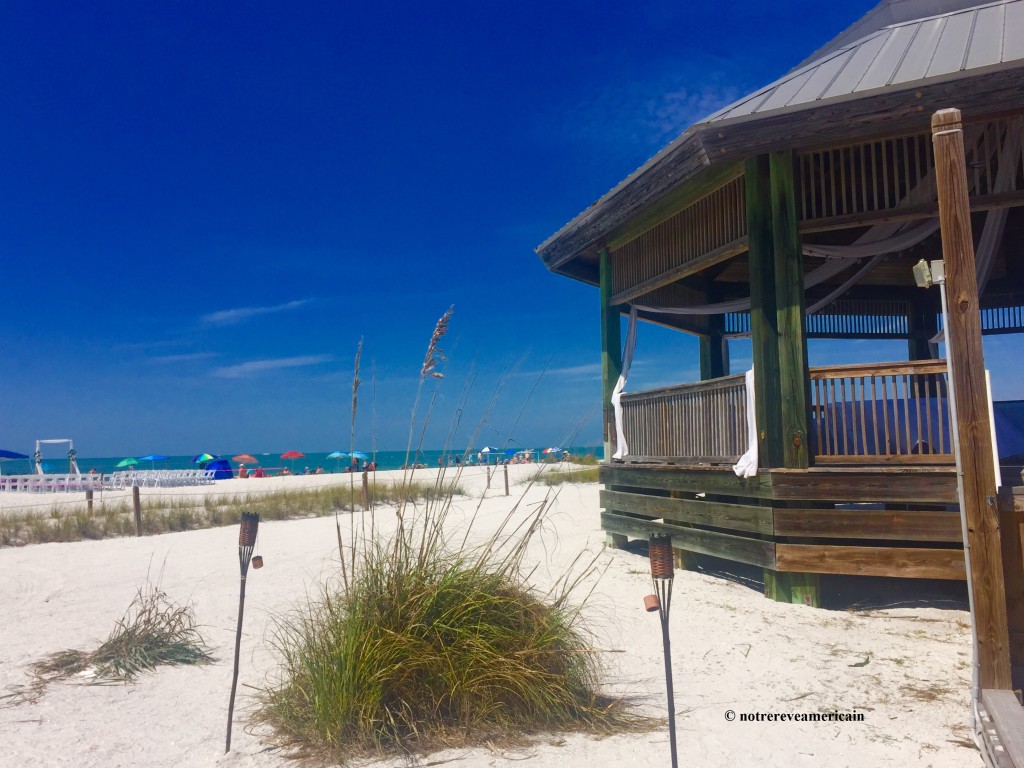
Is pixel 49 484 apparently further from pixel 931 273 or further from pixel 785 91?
pixel 931 273

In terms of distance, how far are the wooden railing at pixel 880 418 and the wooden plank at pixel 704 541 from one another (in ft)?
3.04

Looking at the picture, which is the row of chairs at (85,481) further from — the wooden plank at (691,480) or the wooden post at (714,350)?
the wooden plank at (691,480)

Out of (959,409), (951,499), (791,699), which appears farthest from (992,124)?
(791,699)

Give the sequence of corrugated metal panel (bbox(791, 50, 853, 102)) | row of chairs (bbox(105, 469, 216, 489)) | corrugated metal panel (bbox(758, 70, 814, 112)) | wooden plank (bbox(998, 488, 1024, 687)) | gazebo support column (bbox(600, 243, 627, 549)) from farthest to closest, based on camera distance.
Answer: row of chairs (bbox(105, 469, 216, 489))
gazebo support column (bbox(600, 243, 627, 549))
corrugated metal panel (bbox(758, 70, 814, 112))
corrugated metal panel (bbox(791, 50, 853, 102))
wooden plank (bbox(998, 488, 1024, 687))

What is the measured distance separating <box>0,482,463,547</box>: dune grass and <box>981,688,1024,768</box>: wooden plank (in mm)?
6931

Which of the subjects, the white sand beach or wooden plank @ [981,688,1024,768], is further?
the white sand beach

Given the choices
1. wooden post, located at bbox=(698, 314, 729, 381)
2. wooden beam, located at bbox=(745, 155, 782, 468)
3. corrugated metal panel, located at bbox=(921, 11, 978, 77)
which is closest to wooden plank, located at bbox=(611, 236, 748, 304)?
wooden beam, located at bbox=(745, 155, 782, 468)

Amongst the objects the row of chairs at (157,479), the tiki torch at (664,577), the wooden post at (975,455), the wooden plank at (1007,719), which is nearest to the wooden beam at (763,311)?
the wooden post at (975,455)

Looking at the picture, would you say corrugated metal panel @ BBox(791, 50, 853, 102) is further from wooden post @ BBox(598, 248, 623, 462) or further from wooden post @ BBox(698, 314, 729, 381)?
wooden post @ BBox(698, 314, 729, 381)

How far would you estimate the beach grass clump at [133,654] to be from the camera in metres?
5.00

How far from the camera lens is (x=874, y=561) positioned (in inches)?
237

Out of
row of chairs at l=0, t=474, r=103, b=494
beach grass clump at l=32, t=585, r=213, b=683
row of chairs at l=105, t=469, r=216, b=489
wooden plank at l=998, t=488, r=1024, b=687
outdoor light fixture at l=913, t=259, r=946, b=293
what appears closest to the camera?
outdoor light fixture at l=913, t=259, r=946, b=293

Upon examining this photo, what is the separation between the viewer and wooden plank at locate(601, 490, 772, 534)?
6581 mm

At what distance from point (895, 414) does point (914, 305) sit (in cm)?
566
